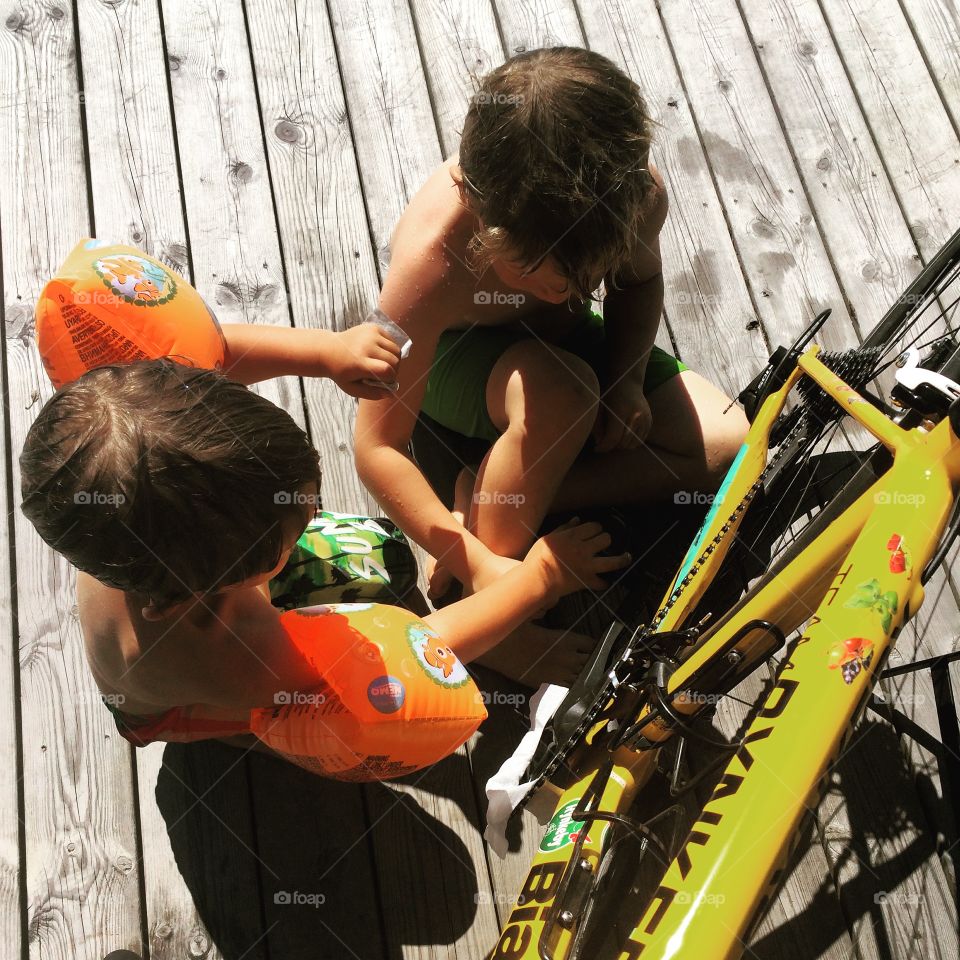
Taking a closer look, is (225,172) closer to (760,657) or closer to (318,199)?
(318,199)

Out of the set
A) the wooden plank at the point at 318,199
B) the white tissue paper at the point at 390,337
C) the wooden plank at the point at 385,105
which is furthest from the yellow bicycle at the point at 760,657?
the wooden plank at the point at 385,105

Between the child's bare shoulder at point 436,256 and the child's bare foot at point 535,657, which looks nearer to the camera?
the child's bare shoulder at point 436,256

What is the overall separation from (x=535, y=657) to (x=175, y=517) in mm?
860

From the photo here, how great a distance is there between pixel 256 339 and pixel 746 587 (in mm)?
1042

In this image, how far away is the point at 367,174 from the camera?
2178mm

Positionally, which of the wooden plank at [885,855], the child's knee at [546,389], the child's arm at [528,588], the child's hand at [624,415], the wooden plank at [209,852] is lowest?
the wooden plank at [885,855]

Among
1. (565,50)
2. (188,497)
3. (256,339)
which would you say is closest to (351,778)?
(188,497)

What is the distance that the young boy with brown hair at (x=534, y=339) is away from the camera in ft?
4.25

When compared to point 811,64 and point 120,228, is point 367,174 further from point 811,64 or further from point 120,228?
point 811,64

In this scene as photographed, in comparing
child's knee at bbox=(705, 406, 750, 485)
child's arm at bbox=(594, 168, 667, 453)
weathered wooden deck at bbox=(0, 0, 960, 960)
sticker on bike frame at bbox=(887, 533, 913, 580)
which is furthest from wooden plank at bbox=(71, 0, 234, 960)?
sticker on bike frame at bbox=(887, 533, 913, 580)

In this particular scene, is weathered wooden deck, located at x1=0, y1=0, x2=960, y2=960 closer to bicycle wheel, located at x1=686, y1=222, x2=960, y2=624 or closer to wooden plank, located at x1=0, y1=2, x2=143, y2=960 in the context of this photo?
wooden plank, located at x1=0, y1=2, x2=143, y2=960

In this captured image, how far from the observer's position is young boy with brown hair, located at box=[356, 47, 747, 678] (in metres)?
1.29

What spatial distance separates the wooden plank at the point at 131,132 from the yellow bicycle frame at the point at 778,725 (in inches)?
56.7

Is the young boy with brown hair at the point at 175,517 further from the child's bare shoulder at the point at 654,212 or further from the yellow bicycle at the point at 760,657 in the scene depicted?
the child's bare shoulder at the point at 654,212
